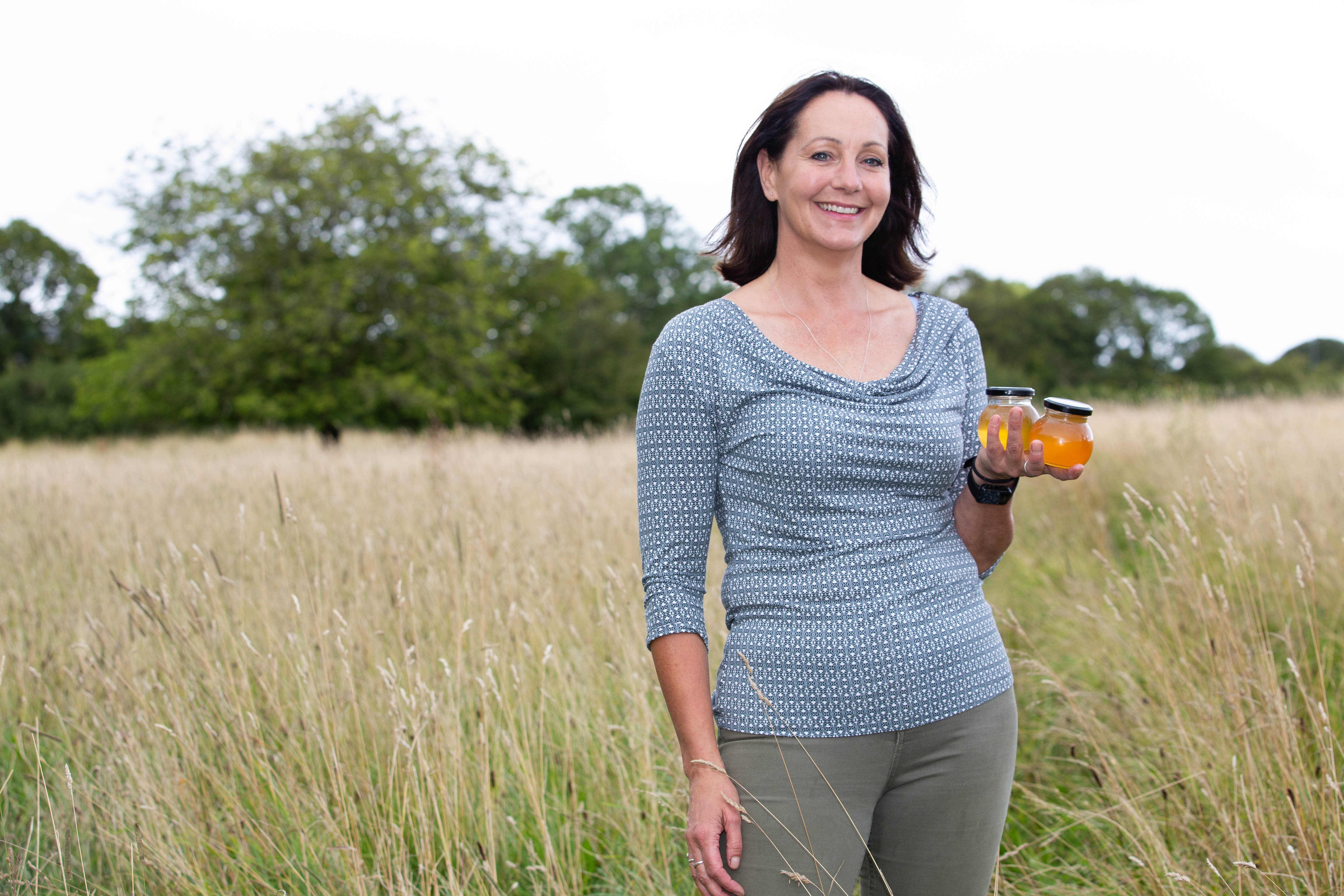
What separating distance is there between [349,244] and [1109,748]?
15335 millimetres

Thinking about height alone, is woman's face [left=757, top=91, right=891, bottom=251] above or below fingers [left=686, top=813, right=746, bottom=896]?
above

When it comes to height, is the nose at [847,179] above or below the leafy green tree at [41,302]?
below

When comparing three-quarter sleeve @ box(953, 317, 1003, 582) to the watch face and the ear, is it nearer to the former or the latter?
the watch face

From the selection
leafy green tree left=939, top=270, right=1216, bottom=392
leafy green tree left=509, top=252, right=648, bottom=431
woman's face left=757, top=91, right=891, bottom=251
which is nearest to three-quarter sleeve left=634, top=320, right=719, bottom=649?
woman's face left=757, top=91, right=891, bottom=251

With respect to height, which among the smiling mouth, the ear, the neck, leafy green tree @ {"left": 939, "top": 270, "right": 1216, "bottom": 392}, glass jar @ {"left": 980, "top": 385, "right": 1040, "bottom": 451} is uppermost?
leafy green tree @ {"left": 939, "top": 270, "right": 1216, "bottom": 392}

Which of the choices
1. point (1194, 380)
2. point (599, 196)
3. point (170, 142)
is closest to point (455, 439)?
point (170, 142)

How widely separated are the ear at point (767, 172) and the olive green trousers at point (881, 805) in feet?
3.52

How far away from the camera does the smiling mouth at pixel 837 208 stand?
67.3 inches

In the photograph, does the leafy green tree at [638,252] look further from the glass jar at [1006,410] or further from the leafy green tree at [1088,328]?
the glass jar at [1006,410]

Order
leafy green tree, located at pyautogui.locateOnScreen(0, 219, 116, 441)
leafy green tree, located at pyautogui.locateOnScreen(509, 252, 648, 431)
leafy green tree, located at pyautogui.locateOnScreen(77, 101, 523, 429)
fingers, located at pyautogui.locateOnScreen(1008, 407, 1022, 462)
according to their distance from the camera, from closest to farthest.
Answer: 1. fingers, located at pyautogui.locateOnScreen(1008, 407, 1022, 462)
2. leafy green tree, located at pyautogui.locateOnScreen(77, 101, 523, 429)
3. leafy green tree, located at pyautogui.locateOnScreen(509, 252, 648, 431)
4. leafy green tree, located at pyautogui.locateOnScreen(0, 219, 116, 441)

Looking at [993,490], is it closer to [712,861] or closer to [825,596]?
[825,596]

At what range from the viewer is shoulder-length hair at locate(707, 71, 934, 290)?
5.79 ft

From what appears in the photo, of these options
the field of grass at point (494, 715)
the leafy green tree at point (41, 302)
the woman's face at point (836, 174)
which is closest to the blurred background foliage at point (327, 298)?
the field of grass at point (494, 715)

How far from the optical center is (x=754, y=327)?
65.3 inches
